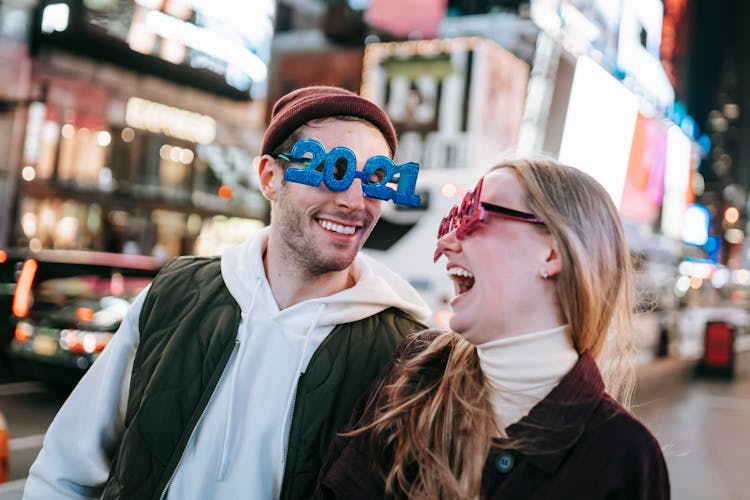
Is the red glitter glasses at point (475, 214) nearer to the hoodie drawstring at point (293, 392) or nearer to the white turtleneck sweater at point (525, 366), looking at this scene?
the white turtleneck sweater at point (525, 366)

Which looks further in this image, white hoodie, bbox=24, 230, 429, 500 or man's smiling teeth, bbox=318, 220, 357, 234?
man's smiling teeth, bbox=318, 220, 357, 234

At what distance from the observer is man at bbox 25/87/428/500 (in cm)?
199

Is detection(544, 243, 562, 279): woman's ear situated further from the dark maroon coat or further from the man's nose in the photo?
the man's nose

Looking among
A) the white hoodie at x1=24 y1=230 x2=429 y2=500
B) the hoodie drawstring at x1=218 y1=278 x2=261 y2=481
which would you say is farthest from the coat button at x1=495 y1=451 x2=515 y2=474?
the hoodie drawstring at x1=218 y1=278 x2=261 y2=481

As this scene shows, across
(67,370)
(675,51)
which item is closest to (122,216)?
(67,370)

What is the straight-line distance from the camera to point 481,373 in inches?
72.3

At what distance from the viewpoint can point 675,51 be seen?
22.9 meters

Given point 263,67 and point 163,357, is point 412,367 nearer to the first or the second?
point 163,357

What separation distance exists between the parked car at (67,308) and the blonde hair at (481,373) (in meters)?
6.40

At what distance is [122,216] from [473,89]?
14250 millimetres

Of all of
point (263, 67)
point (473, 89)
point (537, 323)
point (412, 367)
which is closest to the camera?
point (537, 323)

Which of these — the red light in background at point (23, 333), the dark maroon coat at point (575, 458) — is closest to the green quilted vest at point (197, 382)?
the dark maroon coat at point (575, 458)

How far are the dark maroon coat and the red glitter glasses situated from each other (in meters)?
0.39

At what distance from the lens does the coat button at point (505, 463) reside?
5.27 feet
